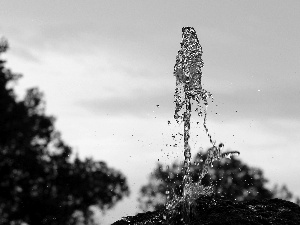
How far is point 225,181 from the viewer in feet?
111

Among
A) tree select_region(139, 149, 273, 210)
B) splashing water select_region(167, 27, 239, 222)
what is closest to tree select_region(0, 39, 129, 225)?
tree select_region(139, 149, 273, 210)

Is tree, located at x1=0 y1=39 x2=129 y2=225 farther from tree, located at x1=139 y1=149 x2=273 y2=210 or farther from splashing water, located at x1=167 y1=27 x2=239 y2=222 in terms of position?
splashing water, located at x1=167 y1=27 x2=239 y2=222

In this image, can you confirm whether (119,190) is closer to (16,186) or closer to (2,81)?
(16,186)

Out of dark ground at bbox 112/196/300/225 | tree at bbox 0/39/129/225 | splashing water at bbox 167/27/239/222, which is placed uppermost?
tree at bbox 0/39/129/225

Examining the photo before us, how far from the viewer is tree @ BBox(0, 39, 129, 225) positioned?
2828cm

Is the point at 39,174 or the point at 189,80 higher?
the point at 39,174

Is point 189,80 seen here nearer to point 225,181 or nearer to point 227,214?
point 227,214

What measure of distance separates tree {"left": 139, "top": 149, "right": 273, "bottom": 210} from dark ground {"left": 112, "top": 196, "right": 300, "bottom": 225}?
24.0 metres

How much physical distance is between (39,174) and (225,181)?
36.9 feet

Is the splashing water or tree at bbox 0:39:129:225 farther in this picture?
tree at bbox 0:39:129:225

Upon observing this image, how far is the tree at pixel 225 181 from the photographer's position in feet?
107

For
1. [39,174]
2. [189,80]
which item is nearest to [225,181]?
[39,174]

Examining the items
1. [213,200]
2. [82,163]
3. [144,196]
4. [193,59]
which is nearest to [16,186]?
[82,163]

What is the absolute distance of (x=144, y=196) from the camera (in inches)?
1310
